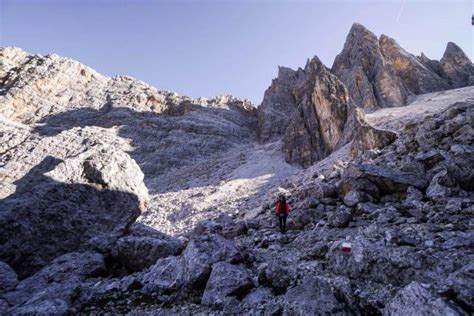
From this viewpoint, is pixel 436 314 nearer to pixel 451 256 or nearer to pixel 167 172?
pixel 451 256

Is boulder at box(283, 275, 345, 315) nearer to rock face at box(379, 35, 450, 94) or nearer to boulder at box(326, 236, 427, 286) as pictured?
boulder at box(326, 236, 427, 286)

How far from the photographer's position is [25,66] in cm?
6291

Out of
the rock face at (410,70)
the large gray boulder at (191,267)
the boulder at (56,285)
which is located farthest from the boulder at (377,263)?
the rock face at (410,70)

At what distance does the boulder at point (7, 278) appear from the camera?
7401mm

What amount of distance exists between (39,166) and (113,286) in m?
7.61

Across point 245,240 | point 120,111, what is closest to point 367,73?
point 120,111

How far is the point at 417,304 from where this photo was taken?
4.16 meters

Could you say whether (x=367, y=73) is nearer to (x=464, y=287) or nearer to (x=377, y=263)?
(x=377, y=263)

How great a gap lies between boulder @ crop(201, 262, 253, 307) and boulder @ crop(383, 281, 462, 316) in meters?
2.86

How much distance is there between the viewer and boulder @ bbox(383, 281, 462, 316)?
154 inches

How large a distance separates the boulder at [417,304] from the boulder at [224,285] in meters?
2.86

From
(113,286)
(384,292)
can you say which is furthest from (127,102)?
(384,292)

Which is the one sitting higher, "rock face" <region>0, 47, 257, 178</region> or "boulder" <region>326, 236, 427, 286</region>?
"rock face" <region>0, 47, 257, 178</region>

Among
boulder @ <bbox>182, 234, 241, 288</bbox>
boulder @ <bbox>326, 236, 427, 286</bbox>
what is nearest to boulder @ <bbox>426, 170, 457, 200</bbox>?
boulder @ <bbox>326, 236, 427, 286</bbox>
